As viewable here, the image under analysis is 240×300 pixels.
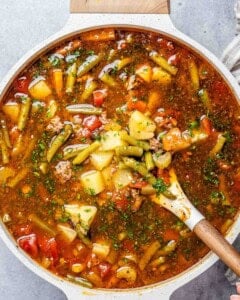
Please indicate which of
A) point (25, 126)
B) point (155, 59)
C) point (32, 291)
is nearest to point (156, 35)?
point (155, 59)

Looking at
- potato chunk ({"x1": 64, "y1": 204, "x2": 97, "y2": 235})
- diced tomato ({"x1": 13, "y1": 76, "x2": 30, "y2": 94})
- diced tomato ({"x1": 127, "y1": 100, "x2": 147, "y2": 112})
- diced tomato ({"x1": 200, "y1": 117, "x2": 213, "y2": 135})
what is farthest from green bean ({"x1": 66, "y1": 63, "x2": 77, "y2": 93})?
diced tomato ({"x1": 200, "y1": 117, "x2": 213, "y2": 135})

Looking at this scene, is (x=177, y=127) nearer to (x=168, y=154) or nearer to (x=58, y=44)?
(x=168, y=154)

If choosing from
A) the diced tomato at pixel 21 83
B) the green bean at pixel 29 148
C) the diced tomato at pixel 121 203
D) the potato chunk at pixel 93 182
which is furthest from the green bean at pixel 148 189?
the diced tomato at pixel 21 83

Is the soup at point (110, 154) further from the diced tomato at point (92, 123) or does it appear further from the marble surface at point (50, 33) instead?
the marble surface at point (50, 33)

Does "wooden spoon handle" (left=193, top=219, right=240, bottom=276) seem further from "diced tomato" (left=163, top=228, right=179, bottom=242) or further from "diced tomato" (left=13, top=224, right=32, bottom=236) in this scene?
"diced tomato" (left=13, top=224, right=32, bottom=236)

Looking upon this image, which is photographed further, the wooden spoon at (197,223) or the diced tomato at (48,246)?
the diced tomato at (48,246)

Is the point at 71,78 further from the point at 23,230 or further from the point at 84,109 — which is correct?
the point at 23,230

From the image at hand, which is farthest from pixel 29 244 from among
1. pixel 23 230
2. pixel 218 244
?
pixel 218 244
